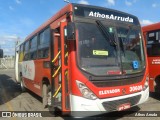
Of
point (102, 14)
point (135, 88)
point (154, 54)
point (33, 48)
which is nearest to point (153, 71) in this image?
point (154, 54)

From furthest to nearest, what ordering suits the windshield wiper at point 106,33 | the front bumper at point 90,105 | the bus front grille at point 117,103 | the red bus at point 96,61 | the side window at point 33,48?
the side window at point 33,48
the windshield wiper at point 106,33
the bus front grille at point 117,103
the red bus at point 96,61
the front bumper at point 90,105

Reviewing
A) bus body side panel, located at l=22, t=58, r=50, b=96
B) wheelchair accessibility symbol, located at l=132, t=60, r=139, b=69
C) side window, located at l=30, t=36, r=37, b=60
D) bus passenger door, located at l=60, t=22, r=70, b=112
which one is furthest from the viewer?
side window, located at l=30, t=36, r=37, b=60

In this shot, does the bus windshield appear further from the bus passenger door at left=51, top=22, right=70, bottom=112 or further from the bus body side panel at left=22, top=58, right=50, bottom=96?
the bus body side panel at left=22, top=58, right=50, bottom=96

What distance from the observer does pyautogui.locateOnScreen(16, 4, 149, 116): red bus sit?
5695mm

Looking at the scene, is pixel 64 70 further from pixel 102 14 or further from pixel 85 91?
pixel 102 14

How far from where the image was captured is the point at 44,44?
328 inches

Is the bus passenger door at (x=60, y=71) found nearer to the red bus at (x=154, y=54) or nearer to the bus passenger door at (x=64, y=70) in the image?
the bus passenger door at (x=64, y=70)

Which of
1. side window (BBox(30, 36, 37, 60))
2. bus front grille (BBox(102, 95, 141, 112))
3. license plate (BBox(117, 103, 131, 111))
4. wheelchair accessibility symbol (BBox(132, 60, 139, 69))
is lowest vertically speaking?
license plate (BBox(117, 103, 131, 111))

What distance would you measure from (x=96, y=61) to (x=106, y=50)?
0.42 meters

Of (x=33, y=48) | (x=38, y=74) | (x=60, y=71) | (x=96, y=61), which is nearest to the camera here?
(x=96, y=61)

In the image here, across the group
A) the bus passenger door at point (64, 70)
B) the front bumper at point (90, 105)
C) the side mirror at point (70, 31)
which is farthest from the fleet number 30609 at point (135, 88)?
the side mirror at point (70, 31)

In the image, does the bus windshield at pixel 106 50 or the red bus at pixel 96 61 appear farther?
the bus windshield at pixel 106 50

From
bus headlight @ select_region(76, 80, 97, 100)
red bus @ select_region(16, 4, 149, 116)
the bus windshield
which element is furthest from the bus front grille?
the bus windshield

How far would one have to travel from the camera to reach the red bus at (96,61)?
5.70m
